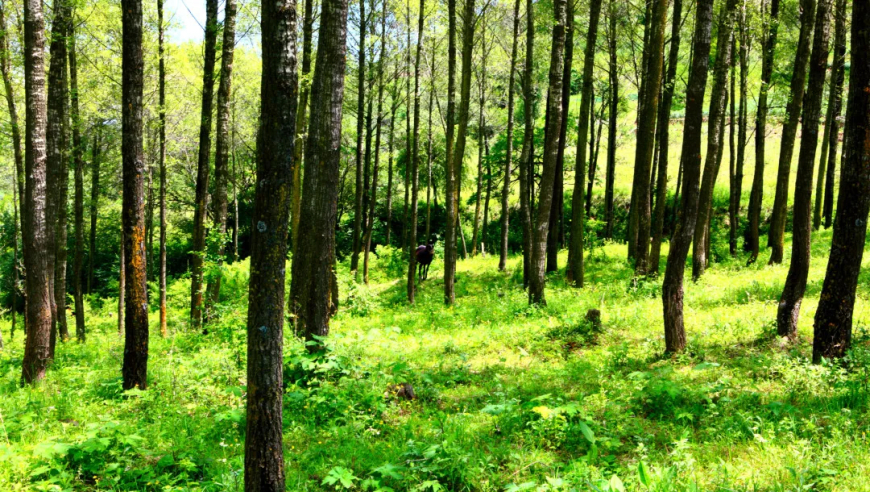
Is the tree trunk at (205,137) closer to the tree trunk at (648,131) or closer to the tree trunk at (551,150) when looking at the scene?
the tree trunk at (551,150)

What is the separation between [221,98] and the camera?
1222 cm

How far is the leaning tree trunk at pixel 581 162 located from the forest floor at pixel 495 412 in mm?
3721

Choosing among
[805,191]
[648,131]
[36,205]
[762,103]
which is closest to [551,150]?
[648,131]

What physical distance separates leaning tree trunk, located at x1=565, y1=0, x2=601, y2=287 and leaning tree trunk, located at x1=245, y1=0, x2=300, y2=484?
1111 cm

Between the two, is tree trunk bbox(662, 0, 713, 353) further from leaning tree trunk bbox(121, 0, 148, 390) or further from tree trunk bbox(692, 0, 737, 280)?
leaning tree trunk bbox(121, 0, 148, 390)

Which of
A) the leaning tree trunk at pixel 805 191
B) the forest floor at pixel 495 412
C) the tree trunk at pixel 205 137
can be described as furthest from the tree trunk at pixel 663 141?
the tree trunk at pixel 205 137

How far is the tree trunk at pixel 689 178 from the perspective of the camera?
751 cm

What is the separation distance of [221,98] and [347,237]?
2357cm

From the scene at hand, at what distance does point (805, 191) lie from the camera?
8.13 m

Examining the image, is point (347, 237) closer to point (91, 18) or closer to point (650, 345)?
point (91, 18)

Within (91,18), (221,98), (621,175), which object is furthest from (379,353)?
(621,175)

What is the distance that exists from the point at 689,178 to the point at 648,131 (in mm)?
6240

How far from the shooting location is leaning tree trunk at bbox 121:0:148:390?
7.45m

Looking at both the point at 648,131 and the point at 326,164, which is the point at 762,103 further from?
the point at 326,164
